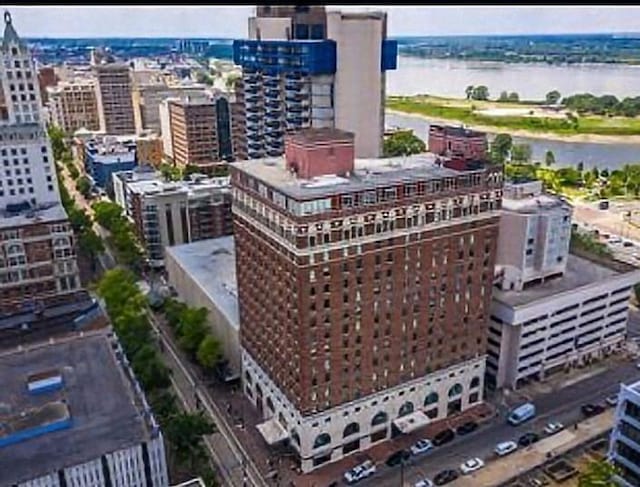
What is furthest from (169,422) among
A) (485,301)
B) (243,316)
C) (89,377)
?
(485,301)

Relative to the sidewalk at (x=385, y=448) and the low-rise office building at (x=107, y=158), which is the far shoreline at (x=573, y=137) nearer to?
the low-rise office building at (x=107, y=158)

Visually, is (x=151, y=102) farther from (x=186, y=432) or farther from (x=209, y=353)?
(x=186, y=432)

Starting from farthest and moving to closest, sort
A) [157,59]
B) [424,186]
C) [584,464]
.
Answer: [157,59] < [584,464] < [424,186]

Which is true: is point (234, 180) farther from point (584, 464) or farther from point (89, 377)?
point (584, 464)

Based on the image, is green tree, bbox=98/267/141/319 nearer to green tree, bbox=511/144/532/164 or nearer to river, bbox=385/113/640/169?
green tree, bbox=511/144/532/164

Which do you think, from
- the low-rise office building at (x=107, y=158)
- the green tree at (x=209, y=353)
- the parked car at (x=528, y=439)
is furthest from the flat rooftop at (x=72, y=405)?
the low-rise office building at (x=107, y=158)

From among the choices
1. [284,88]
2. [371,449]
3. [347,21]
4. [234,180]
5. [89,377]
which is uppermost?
[347,21]

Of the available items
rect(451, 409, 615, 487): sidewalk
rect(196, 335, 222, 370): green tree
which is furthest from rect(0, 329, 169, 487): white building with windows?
rect(451, 409, 615, 487): sidewalk
